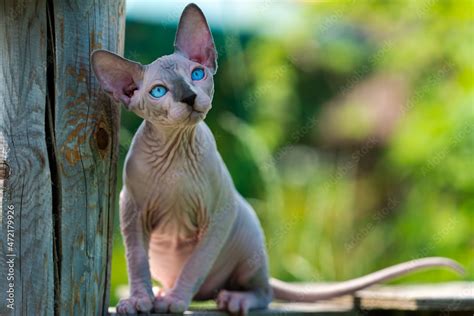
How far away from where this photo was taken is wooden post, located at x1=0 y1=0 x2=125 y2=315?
2.30 m

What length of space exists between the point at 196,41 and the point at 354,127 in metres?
4.58

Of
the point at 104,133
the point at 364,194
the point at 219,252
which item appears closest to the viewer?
the point at 104,133

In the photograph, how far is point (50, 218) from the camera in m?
2.37

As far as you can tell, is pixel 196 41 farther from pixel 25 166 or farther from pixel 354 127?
pixel 354 127

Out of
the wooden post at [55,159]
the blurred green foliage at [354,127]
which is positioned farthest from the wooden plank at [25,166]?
the blurred green foliage at [354,127]

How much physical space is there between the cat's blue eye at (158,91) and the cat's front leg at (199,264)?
56 centimetres

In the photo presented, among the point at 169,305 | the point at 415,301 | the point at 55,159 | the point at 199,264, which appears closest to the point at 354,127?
the point at 415,301

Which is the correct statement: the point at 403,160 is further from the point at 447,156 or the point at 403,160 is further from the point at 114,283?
the point at 114,283

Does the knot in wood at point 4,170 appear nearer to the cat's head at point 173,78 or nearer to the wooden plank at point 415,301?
the cat's head at point 173,78

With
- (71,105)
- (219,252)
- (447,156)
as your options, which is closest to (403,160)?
(447,156)

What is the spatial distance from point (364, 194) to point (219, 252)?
4.28 m

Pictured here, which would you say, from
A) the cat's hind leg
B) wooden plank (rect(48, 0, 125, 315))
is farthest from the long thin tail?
wooden plank (rect(48, 0, 125, 315))

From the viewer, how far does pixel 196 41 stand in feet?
8.61

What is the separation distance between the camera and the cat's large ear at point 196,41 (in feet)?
8.55
